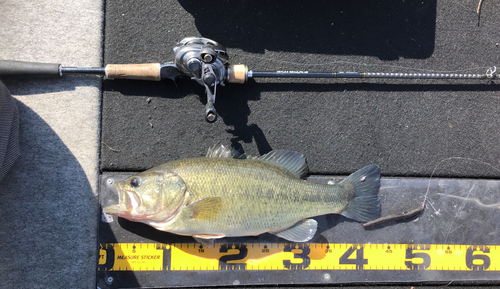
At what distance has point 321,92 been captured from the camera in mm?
2416

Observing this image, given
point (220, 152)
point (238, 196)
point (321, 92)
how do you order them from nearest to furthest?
1. point (238, 196)
2. point (220, 152)
3. point (321, 92)

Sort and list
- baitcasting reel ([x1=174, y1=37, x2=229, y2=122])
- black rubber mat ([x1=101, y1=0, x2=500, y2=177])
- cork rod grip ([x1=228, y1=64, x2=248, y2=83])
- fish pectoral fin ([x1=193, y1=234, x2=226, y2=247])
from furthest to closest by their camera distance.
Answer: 1. black rubber mat ([x1=101, y1=0, x2=500, y2=177])
2. cork rod grip ([x1=228, y1=64, x2=248, y2=83])
3. fish pectoral fin ([x1=193, y1=234, x2=226, y2=247])
4. baitcasting reel ([x1=174, y1=37, x2=229, y2=122])

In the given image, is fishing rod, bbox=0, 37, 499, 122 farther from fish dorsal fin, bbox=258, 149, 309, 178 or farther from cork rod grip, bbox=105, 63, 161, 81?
fish dorsal fin, bbox=258, 149, 309, 178

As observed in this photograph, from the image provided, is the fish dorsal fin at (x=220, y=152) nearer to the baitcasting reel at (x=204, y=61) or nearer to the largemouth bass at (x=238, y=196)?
the largemouth bass at (x=238, y=196)

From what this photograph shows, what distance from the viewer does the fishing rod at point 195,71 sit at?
1.90 meters

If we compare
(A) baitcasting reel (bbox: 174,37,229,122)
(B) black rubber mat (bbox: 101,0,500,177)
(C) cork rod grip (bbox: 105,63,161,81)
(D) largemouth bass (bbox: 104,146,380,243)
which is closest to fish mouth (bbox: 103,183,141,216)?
(D) largemouth bass (bbox: 104,146,380,243)

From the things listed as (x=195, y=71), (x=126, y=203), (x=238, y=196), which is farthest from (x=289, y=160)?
(x=126, y=203)

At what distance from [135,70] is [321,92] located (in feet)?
4.79

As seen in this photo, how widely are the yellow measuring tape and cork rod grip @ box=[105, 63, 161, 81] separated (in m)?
1.28

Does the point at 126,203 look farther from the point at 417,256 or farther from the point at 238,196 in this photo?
the point at 417,256

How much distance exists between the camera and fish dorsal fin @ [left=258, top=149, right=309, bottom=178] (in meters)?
2.16

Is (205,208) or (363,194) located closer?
(205,208)

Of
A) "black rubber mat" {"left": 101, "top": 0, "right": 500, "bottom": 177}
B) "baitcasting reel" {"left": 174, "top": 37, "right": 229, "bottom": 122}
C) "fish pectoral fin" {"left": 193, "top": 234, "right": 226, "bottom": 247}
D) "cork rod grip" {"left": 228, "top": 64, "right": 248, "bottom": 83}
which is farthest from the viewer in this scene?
"black rubber mat" {"left": 101, "top": 0, "right": 500, "bottom": 177}

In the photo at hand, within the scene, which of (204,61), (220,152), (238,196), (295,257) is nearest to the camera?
(204,61)
